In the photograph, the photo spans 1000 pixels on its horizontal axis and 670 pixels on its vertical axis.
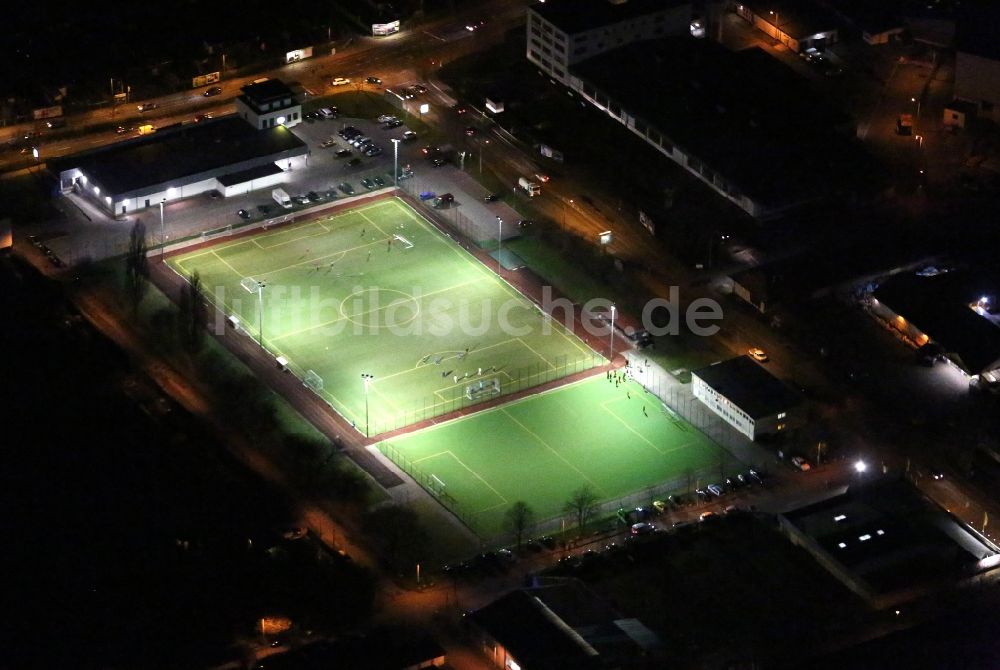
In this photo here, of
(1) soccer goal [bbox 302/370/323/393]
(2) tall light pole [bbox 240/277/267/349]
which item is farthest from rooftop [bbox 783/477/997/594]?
(2) tall light pole [bbox 240/277/267/349]

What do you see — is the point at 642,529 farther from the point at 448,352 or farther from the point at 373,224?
the point at 373,224

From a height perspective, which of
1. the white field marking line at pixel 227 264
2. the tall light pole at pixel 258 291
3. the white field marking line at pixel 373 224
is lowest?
the white field marking line at pixel 373 224

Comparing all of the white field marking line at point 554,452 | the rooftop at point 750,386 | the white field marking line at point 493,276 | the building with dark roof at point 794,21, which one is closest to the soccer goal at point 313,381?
the white field marking line at point 554,452

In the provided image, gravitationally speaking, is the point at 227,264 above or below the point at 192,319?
below

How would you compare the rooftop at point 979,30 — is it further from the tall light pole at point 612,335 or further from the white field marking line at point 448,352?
the white field marking line at point 448,352

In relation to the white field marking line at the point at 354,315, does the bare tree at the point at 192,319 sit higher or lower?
higher

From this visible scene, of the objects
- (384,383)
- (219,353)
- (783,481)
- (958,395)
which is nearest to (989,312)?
(958,395)

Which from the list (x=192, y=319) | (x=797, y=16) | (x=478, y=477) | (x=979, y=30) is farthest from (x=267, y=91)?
(x=979, y=30)
